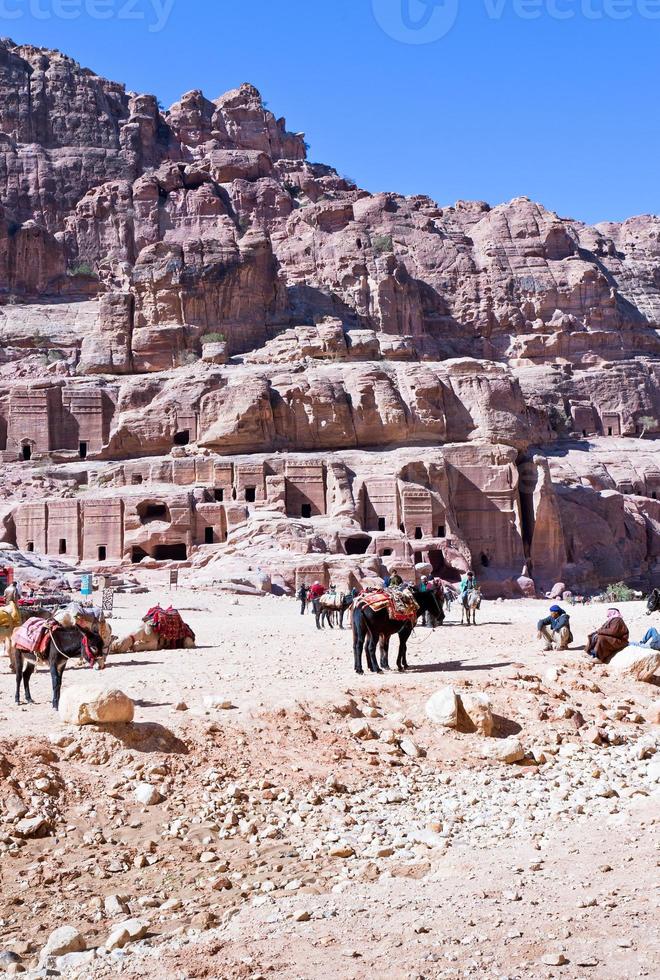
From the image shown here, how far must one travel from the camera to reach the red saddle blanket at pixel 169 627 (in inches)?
877

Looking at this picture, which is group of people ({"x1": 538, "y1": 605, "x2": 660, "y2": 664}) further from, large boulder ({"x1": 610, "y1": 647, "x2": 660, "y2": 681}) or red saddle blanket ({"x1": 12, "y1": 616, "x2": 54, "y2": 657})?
red saddle blanket ({"x1": 12, "y1": 616, "x2": 54, "y2": 657})

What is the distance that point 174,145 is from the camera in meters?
111

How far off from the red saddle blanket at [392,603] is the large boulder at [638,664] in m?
4.09

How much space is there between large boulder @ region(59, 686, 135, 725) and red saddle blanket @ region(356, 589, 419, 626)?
6.47 meters

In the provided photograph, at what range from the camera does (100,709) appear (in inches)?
495

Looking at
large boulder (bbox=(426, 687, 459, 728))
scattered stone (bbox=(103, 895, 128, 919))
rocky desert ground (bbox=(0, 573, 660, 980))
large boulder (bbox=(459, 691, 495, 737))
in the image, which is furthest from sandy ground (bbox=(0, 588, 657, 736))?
scattered stone (bbox=(103, 895, 128, 919))

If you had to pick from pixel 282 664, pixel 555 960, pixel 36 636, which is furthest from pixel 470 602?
pixel 555 960

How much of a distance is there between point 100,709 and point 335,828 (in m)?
3.65

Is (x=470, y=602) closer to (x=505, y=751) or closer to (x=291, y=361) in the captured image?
(x=505, y=751)

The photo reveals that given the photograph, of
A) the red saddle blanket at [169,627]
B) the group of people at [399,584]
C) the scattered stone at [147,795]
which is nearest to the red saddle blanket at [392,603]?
the red saddle blanket at [169,627]

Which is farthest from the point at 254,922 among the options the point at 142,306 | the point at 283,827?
the point at 142,306

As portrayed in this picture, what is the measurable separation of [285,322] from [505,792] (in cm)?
7174

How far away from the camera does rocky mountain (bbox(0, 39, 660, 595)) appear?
177 feet

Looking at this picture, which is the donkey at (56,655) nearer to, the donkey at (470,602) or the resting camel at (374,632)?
the resting camel at (374,632)
